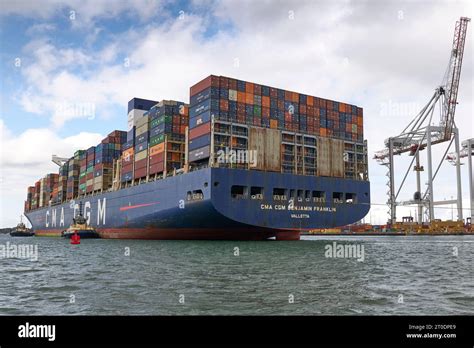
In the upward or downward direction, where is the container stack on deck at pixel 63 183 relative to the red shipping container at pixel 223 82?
downward

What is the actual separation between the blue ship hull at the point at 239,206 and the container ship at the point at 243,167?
4.4 inches

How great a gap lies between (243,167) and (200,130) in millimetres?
6649

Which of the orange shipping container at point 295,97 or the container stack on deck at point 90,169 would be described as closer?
the orange shipping container at point 295,97

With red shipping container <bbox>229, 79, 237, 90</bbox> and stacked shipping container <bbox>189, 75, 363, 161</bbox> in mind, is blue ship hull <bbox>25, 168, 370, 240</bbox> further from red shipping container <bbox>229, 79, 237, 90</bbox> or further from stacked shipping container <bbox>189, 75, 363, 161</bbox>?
red shipping container <bbox>229, 79, 237, 90</bbox>

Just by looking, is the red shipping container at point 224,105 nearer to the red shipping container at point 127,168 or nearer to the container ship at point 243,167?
→ the container ship at point 243,167

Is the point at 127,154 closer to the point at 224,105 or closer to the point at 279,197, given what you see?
the point at 224,105

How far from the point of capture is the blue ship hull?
45062 mm

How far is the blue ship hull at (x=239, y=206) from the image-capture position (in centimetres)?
4506

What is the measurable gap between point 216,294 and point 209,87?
37323 millimetres

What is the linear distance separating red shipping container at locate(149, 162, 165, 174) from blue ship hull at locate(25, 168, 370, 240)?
77.7 inches
